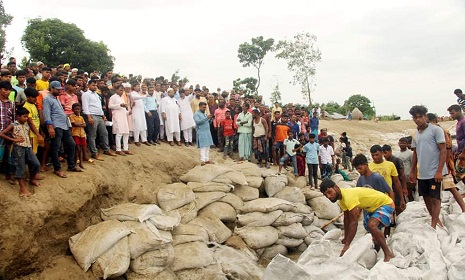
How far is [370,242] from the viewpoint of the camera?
16.2ft

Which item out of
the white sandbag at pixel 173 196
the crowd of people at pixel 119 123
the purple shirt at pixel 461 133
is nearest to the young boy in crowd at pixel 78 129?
the crowd of people at pixel 119 123

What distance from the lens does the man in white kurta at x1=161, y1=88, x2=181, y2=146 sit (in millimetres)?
9422

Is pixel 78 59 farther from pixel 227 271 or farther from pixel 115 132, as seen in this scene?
pixel 227 271

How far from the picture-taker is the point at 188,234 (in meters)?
6.14

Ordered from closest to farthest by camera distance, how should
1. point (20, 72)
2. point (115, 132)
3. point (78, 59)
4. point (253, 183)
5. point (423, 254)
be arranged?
point (423, 254)
point (20, 72)
point (115, 132)
point (253, 183)
point (78, 59)

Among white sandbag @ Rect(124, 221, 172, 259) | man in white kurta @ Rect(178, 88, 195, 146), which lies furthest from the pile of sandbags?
man in white kurta @ Rect(178, 88, 195, 146)

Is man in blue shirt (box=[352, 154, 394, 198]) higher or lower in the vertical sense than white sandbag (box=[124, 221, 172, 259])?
higher

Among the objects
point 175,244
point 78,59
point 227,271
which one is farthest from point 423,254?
point 78,59

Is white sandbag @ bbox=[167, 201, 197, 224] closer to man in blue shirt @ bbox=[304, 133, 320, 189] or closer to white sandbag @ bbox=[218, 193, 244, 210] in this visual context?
white sandbag @ bbox=[218, 193, 244, 210]

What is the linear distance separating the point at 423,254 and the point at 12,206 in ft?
17.2

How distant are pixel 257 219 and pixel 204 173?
1471mm

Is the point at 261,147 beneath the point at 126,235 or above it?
above

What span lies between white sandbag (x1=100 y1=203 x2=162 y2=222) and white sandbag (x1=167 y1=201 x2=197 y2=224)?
72 centimetres

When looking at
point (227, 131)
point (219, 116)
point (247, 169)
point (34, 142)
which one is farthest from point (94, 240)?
point (219, 116)
